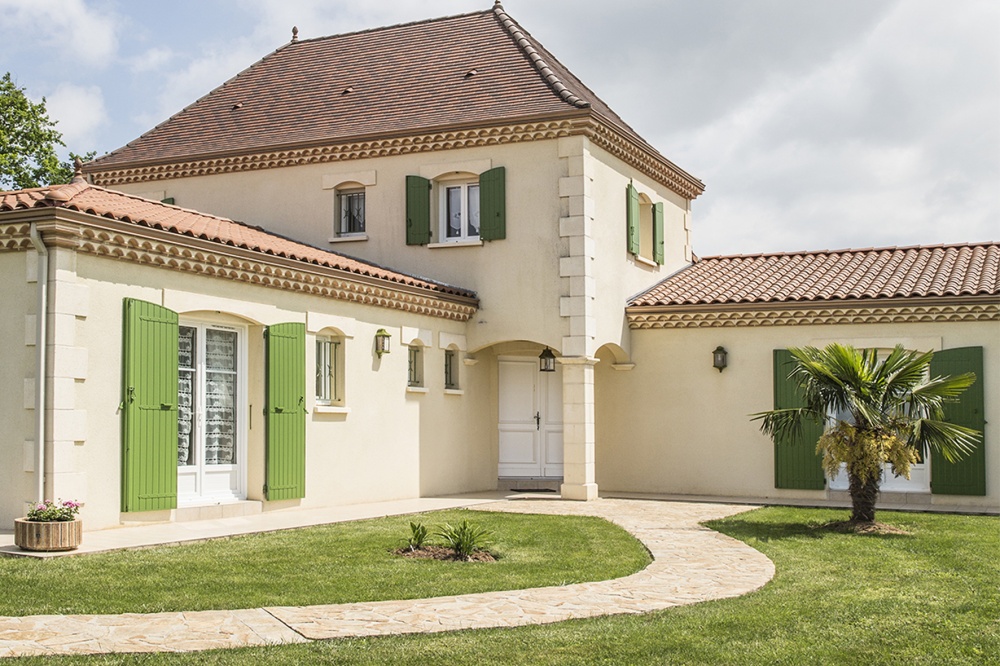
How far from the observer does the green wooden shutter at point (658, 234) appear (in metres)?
21.9

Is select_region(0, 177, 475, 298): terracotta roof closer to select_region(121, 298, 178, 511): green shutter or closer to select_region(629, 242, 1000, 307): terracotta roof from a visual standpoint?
select_region(121, 298, 178, 511): green shutter

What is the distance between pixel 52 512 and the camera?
11.1 meters

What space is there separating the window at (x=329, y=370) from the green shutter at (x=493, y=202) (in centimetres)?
392

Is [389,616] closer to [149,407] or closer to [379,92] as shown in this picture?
[149,407]

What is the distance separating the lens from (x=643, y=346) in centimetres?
2016

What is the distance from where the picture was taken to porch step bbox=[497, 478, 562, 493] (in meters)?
20.2

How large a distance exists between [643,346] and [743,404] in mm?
2089

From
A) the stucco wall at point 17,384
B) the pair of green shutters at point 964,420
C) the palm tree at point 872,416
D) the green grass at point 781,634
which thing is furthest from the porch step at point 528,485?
the stucco wall at point 17,384

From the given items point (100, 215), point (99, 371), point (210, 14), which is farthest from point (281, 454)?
point (210, 14)

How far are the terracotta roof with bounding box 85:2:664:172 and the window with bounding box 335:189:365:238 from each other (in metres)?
1.06

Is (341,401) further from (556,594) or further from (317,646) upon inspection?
(317,646)

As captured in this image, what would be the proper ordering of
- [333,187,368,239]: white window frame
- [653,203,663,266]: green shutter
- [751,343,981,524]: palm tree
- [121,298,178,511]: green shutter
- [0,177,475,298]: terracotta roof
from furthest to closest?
1. [653,203,663,266]: green shutter
2. [333,187,368,239]: white window frame
3. [751,343,981,524]: palm tree
4. [121,298,178,511]: green shutter
5. [0,177,475,298]: terracotta roof

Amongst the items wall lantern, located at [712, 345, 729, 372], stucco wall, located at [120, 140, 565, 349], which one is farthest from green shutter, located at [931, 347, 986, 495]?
stucco wall, located at [120, 140, 565, 349]

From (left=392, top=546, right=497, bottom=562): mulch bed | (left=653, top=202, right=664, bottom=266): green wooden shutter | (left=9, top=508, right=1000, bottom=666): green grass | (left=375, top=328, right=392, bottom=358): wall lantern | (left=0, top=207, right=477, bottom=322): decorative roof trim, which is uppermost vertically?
(left=653, top=202, right=664, bottom=266): green wooden shutter
